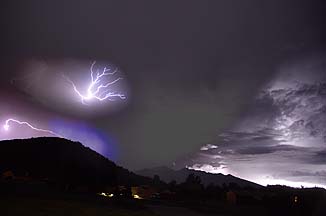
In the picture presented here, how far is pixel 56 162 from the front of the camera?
86500 millimetres

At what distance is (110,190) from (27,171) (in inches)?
1007

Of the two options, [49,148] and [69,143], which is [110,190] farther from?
[69,143]

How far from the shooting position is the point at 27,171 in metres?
76.7

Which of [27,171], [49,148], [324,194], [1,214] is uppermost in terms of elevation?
[49,148]

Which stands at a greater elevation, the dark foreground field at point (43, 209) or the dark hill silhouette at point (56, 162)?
the dark hill silhouette at point (56, 162)

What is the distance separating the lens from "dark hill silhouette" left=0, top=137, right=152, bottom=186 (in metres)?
61.5

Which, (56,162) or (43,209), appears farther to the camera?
(56,162)

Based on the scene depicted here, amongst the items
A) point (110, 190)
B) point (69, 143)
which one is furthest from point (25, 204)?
point (69, 143)

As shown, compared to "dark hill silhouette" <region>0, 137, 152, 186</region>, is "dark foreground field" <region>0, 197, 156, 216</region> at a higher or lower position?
lower

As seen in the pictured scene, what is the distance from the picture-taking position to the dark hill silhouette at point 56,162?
6147cm

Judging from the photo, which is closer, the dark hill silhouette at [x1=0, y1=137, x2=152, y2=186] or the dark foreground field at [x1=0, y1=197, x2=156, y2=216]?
the dark foreground field at [x1=0, y1=197, x2=156, y2=216]

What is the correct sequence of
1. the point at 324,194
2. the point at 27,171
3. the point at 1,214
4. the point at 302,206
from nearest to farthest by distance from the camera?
the point at 1,214, the point at 302,206, the point at 324,194, the point at 27,171

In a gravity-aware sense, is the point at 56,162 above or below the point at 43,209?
above

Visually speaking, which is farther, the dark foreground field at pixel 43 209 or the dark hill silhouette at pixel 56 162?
the dark hill silhouette at pixel 56 162
